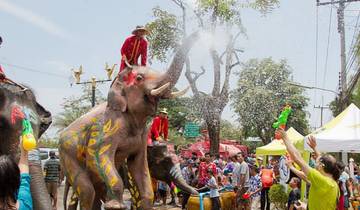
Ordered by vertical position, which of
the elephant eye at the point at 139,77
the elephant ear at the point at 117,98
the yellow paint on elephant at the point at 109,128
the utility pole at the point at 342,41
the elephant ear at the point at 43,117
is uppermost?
the utility pole at the point at 342,41

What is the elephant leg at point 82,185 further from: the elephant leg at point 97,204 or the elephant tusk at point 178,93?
the elephant tusk at point 178,93

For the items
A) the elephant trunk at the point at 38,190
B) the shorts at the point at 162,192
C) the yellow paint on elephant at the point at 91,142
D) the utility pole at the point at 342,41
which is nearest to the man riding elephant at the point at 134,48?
the yellow paint on elephant at the point at 91,142

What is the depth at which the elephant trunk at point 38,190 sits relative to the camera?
374 centimetres


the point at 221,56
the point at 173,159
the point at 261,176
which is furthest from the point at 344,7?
the point at 173,159

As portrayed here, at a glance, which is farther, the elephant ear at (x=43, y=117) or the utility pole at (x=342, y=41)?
the utility pole at (x=342, y=41)

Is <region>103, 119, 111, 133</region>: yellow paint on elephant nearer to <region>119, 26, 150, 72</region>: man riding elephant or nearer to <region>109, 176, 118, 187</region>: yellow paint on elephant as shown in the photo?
<region>109, 176, 118, 187</region>: yellow paint on elephant

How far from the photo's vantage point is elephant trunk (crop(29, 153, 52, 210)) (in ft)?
12.3

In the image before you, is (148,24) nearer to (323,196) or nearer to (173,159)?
(173,159)

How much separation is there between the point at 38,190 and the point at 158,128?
144 inches

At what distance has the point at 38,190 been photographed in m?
3.81

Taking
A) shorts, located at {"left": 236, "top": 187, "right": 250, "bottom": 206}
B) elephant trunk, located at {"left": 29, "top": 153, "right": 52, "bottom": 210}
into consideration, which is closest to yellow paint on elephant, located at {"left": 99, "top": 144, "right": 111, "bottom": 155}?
elephant trunk, located at {"left": 29, "top": 153, "right": 52, "bottom": 210}

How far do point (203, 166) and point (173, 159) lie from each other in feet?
17.8

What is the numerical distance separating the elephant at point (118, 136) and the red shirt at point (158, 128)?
3.31ft

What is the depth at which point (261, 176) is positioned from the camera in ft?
40.8
